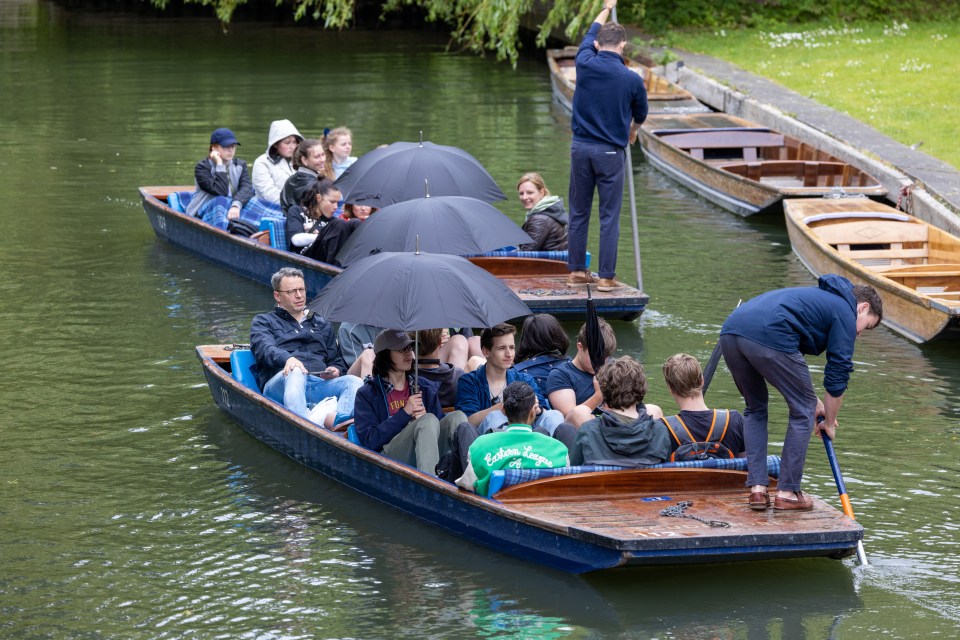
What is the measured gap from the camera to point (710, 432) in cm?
684

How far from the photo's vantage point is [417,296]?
22.7 feet

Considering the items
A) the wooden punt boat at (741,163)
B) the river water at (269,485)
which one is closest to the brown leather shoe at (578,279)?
the river water at (269,485)

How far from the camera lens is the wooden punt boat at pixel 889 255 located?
1020cm

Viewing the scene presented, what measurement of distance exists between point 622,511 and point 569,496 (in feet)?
0.88

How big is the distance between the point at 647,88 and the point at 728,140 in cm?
481

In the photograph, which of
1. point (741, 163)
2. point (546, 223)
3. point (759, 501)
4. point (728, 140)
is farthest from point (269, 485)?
point (728, 140)

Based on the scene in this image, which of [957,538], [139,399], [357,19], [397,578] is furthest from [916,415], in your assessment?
[357,19]

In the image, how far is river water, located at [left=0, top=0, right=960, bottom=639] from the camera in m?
6.17

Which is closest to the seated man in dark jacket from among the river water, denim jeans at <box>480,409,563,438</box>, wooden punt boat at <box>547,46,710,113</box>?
denim jeans at <box>480,409,563,438</box>

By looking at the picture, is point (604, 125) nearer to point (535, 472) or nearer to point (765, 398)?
point (765, 398)

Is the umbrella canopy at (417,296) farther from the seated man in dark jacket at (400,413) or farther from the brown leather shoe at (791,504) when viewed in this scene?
the brown leather shoe at (791,504)

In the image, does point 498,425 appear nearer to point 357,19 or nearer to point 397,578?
point 397,578

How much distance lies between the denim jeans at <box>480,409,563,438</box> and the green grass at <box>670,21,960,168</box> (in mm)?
9576

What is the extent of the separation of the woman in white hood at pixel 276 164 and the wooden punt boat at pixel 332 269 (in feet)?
1.86
